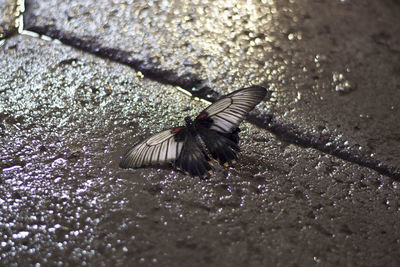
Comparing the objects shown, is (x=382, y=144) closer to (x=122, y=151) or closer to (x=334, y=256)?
(x=334, y=256)

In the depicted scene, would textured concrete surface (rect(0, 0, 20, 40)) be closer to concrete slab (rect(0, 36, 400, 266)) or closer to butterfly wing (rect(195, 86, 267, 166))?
concrete slab (rect(0, 36, 400, 266))

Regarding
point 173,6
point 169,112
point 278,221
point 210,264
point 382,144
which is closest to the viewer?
point 210,264

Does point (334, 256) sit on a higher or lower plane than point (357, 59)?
lower

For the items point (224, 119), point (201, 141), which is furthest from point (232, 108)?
point (201, 141)

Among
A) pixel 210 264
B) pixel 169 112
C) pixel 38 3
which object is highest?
pixel 38 3

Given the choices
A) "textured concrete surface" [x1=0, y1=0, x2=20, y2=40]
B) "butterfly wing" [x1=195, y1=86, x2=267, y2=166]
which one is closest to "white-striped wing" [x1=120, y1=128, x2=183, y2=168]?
"butterfly wing" [x1=195, y1=86, x2=267, y2=166]

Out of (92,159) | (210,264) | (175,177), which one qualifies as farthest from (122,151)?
(210,264)

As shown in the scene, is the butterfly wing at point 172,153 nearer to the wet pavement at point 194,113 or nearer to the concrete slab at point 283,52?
the wet pavement at point 194,113
